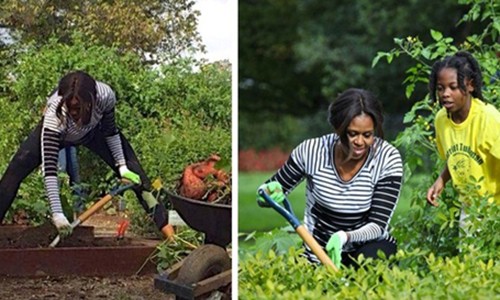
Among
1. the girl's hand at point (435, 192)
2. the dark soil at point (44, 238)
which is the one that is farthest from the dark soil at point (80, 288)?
the girl's hand at point (435, 192)

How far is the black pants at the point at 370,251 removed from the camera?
5555 mm

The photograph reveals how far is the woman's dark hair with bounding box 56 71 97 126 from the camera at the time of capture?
5.45 meters

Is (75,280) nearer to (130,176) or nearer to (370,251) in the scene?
(130,176)

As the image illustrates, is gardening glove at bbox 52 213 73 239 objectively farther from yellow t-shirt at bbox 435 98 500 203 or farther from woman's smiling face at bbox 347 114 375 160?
yellow t-shirt at bbox 435 98 500 203

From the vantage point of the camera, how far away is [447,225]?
6074 millimetres

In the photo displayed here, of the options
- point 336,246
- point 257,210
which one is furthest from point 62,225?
point 257,210

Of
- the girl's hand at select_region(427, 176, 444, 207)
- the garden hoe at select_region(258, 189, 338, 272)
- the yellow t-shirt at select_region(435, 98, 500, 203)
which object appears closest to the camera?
the garden hoe at select_region(258, 189, 338, 272)

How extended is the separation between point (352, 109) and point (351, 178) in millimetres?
319

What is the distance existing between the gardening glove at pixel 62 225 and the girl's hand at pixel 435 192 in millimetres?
1782

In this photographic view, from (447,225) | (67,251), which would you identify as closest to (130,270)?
(67,251)

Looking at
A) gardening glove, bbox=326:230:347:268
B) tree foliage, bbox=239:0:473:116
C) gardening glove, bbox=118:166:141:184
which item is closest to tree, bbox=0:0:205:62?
gardening glove, bbox=118:166:141:184

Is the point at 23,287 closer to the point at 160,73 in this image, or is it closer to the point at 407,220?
the point at 160,73

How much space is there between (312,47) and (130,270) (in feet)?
41.0

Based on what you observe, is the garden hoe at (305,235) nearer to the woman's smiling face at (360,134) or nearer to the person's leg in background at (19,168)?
the woman's smiling face at (360,134)
